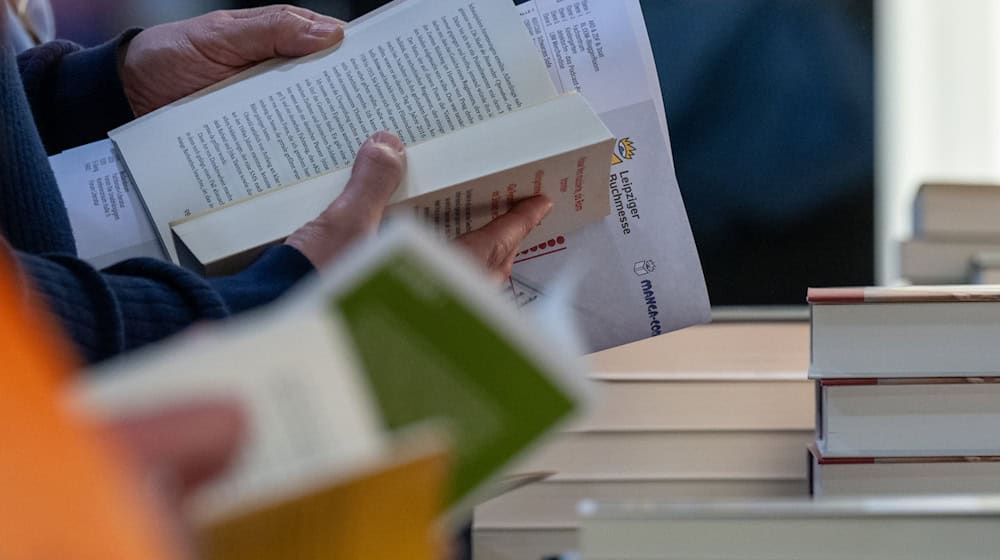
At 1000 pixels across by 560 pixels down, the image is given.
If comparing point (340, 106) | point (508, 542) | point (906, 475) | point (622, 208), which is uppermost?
point (340, 106)

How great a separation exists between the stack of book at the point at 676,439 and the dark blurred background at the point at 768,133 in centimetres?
10

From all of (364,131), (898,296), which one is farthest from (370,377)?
(898,296)

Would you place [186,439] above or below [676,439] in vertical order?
above

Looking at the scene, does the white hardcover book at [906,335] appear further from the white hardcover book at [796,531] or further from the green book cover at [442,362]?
the green book cover at [442,362]

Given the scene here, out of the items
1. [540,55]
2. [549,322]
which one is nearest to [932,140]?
[540,55]

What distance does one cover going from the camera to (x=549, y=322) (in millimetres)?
282

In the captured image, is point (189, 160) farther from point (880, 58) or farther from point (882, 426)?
point (880, 58)

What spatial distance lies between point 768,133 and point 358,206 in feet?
3.01

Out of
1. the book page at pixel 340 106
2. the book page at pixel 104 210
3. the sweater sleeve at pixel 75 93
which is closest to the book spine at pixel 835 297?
the book page at pixel 340 106

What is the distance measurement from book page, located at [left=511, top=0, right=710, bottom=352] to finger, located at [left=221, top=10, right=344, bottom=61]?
158mm

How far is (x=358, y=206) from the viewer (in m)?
0.65

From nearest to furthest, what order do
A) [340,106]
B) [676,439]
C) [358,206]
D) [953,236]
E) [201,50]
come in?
[358,206]
[340,106]
[201,50]
[953,236]
[676,439]

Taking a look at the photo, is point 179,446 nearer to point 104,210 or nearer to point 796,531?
point 796,531

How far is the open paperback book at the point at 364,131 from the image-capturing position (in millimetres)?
678
